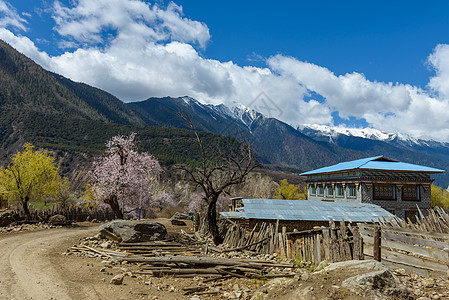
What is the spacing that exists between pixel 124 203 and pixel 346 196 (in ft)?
84.8

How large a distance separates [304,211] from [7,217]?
21.5m

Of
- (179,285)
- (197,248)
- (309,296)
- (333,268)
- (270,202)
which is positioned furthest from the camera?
(270,202)

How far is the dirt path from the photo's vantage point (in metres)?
8.23

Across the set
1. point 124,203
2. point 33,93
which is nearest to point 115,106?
point 33,93

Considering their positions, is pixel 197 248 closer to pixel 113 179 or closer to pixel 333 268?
pixel 333 268

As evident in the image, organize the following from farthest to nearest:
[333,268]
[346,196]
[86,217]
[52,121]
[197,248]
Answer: [52,121] → [346,196] → [86,217] → [197,248] → [333,268]

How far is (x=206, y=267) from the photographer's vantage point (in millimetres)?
10961

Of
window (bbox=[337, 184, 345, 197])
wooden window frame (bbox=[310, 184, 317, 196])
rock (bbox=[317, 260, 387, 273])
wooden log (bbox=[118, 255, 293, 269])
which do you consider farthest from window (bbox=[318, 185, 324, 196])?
rock (bbox=[317, 260, 387, 273])

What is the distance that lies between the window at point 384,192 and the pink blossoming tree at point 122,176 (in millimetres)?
24650

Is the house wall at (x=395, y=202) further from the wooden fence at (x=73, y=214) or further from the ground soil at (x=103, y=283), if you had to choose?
the ground soil at (x=103, y=283)

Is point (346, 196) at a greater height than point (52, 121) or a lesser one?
lesser

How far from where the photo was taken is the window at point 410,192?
34.4 metres

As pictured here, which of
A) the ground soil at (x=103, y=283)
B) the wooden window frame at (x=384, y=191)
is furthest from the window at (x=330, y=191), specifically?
the ground soil at (x=103, y=283)

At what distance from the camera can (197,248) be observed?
50.3ft
